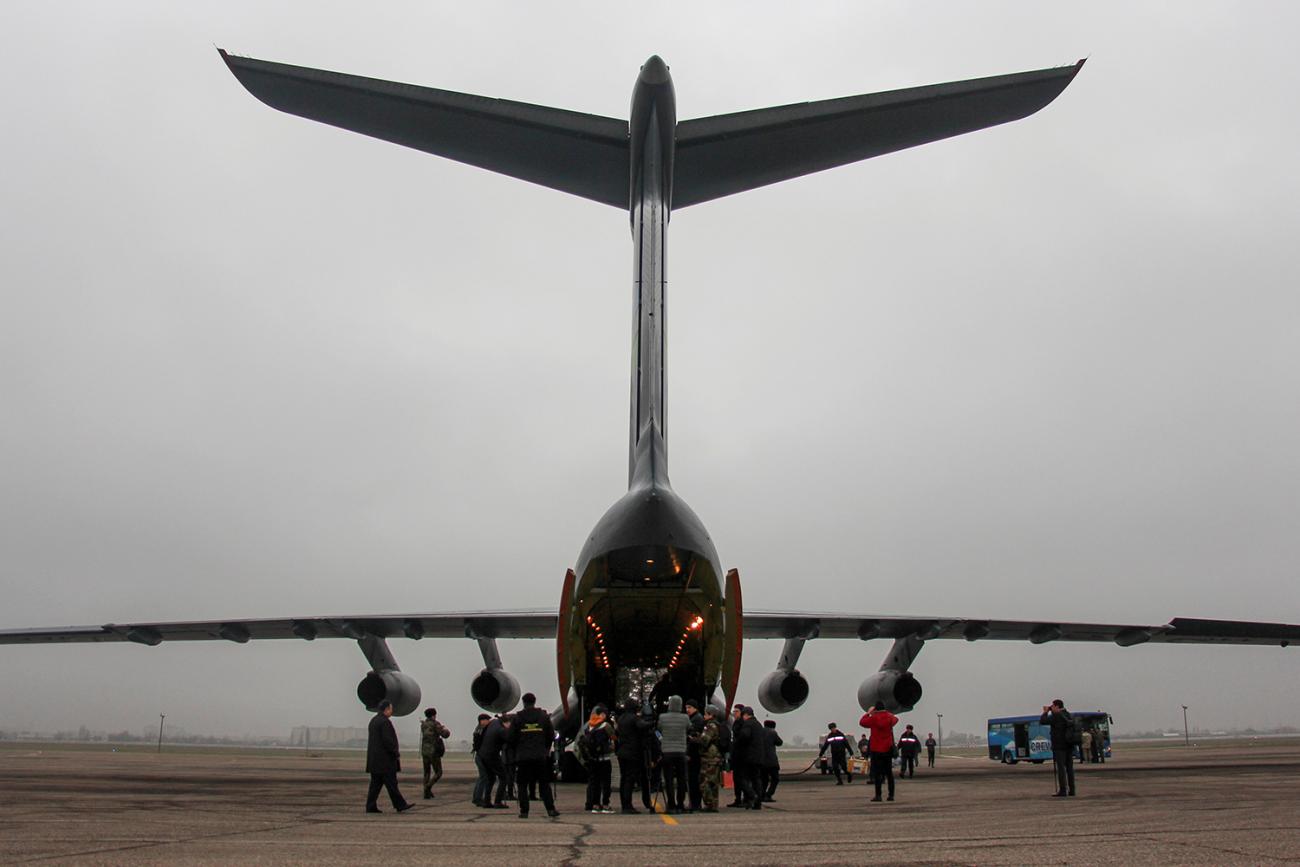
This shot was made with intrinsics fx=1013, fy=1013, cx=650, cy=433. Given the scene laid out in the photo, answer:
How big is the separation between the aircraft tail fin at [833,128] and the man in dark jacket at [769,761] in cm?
785

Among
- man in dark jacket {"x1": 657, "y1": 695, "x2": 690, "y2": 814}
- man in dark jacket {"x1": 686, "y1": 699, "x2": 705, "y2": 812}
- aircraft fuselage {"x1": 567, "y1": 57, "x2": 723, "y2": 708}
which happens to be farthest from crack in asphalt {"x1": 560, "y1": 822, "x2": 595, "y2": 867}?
aircraft fuselage {"x1": 567, "y1": 57, "x2": 723, "y2": 708}

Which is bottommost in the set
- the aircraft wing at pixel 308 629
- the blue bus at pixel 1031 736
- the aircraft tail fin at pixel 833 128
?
the blue bus at pixel 1031 736

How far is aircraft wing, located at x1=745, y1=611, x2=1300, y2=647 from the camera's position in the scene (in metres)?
19.2

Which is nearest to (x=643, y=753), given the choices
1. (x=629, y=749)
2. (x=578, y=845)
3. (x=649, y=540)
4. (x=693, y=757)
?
(x=629, y=749)

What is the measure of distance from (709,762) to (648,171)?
25.5 feet

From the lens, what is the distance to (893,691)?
763 inches

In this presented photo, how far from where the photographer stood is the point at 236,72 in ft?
39.1

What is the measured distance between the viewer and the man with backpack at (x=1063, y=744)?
491 inches

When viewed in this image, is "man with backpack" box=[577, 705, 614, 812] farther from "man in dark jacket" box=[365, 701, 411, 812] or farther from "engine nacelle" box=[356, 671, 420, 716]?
"engine nacelle" box=[356, 671, 420, 716]

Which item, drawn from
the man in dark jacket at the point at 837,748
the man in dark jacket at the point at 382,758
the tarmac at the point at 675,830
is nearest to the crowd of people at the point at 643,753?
the man in dark jacket at the point at 382,758

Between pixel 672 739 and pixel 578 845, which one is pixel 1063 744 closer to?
pixel 672 739

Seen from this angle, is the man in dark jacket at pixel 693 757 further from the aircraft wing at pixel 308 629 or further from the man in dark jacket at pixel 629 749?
the aircraft wing at pixel 308 629

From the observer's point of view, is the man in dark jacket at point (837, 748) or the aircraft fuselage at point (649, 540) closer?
the aircraft fuselage at point (649, 540)

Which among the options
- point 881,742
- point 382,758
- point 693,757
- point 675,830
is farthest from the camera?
point 881,742
